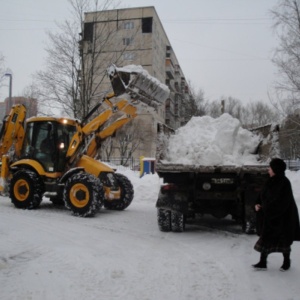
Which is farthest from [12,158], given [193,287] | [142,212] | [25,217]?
[193,287]

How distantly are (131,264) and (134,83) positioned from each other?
559cm

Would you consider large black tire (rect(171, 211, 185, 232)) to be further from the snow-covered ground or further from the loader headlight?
the loader headlight

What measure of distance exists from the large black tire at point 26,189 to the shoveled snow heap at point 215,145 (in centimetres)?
423

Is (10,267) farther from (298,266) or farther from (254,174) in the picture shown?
(254,174)

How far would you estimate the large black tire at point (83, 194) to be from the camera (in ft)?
32.3

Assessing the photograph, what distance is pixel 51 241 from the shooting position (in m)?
6.79

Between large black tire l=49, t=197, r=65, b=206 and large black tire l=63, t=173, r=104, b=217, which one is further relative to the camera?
large black tire l=49, t=197, r=65, b=206

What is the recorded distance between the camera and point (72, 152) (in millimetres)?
10812

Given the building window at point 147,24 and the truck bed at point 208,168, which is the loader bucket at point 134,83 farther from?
the building window at point 147,24

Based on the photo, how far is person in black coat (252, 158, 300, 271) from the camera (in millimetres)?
5195

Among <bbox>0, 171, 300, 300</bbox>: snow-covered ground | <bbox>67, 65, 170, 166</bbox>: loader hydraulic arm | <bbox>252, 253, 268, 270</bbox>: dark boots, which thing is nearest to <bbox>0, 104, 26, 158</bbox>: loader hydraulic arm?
<bbox>67, 65, 170, 166</bbox>: loader hydraulic arm

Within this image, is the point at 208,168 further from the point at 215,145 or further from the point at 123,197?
the point at 123,197

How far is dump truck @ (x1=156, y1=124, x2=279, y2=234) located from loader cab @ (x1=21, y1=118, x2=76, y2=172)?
12.7ft

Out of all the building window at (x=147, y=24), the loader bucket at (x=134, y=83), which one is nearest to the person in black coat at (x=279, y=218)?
the loader bucket at (x=134, y=83)
